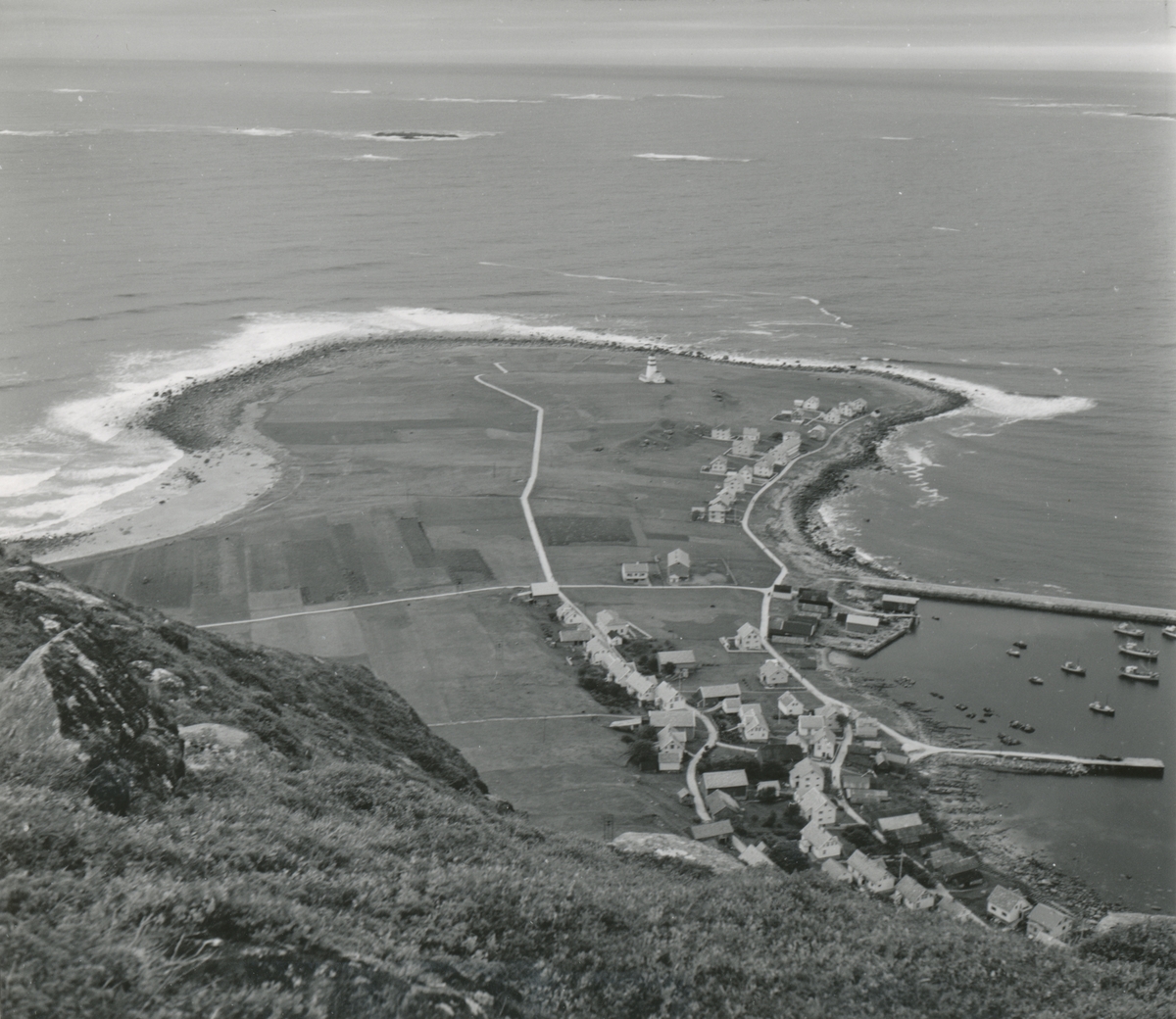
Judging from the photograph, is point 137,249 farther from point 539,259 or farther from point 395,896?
point 395,896

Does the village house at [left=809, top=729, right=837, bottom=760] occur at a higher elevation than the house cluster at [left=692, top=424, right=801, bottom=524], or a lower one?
lower

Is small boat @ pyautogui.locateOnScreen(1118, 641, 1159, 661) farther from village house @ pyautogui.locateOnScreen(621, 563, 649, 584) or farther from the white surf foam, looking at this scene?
the white surf foam

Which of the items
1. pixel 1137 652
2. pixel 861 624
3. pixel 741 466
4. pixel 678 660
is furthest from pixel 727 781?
pixel 741 466

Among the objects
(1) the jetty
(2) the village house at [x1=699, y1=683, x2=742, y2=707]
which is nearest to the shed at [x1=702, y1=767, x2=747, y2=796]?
(2) the village house at [x1=699, y1=683, x2=742, y2=707]

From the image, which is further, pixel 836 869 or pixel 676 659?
pixel 676 659

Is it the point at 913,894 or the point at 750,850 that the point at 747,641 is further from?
the point at 913,894

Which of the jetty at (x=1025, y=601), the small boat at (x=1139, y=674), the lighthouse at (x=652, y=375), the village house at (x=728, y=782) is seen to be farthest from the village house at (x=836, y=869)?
the lighthouse at (x=652, y=375)

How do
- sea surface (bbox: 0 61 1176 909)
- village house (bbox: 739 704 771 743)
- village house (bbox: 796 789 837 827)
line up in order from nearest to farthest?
village house (bbox: 796 789 837 827)
village house (bbox: 739 704 771 743)
sea surface (bbox: 0 61 1176 909)

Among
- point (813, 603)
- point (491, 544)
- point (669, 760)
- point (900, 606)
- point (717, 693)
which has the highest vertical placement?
point (491, 544)
